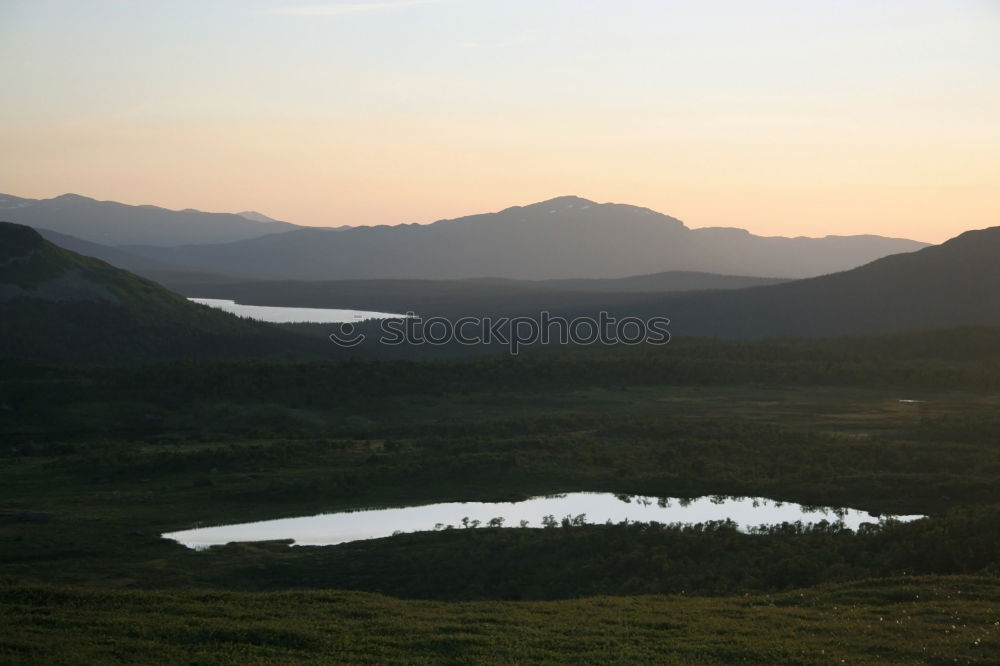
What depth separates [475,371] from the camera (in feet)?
238

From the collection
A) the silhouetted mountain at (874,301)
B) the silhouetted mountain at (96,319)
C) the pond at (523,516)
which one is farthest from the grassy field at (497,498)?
the silhouetted mountain at (874,301)

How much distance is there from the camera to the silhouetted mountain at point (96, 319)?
327 feet

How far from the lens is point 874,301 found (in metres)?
135

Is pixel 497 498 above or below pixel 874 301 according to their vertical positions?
below

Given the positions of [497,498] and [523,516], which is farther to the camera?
[497,498]

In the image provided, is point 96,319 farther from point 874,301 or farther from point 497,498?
point 874,301

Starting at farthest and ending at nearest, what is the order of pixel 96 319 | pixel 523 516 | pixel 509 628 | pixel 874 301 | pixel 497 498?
pixel 874 301, pixel 96 319, pixel 497 498, pixel 523 516, pixel 509 628

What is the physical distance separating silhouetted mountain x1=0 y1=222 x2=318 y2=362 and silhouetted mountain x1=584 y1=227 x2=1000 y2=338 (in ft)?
199

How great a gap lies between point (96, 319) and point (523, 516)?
265 feet

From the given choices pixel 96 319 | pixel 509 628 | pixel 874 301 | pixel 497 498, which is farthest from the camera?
pixel 874 301

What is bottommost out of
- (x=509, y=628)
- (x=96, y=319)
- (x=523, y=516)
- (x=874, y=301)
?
(x=523, y=516)

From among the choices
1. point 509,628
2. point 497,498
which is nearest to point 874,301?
point 497,498

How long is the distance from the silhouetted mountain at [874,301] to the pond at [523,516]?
3628 inches

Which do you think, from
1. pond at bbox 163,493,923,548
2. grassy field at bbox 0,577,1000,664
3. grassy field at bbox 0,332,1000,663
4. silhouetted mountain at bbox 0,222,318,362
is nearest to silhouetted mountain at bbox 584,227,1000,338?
grassy field at bbox 0,332,1000,663
